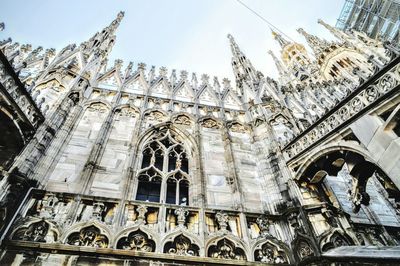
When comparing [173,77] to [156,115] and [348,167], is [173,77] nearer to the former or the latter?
[156,115]

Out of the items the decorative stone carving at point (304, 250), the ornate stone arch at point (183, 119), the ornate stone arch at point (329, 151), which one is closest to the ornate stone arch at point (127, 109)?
the ornate stone arch at point (183, 119)

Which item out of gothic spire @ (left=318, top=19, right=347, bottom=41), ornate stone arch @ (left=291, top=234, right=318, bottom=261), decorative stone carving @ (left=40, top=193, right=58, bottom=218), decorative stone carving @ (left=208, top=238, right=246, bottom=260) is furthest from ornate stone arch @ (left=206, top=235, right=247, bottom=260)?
gothic spire @ (left=318, top=19, right=347, bottom=41)

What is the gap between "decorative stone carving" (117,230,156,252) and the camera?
16.7 ft

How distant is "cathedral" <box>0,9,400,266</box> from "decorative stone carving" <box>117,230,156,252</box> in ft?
0.06

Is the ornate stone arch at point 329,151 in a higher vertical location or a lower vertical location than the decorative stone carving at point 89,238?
higher

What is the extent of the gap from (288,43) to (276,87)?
104 ft

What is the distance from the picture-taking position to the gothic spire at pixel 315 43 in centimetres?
3244

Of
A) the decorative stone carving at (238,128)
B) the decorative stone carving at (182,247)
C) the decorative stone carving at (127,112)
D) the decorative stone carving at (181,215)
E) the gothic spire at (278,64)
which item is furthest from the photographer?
the gothic spire at (278,64)

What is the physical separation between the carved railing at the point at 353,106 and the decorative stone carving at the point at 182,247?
3.39m

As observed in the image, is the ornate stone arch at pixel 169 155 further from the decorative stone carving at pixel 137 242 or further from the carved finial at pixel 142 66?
the carved finial at pixel 142 66

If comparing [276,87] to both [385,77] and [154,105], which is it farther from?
[385,77]

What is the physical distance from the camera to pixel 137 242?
204 inches

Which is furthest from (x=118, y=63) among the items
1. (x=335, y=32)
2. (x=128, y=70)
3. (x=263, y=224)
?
(x=335, y=32)

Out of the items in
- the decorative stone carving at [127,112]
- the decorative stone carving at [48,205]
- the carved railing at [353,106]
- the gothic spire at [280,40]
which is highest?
the gothic spire at [280,40]
